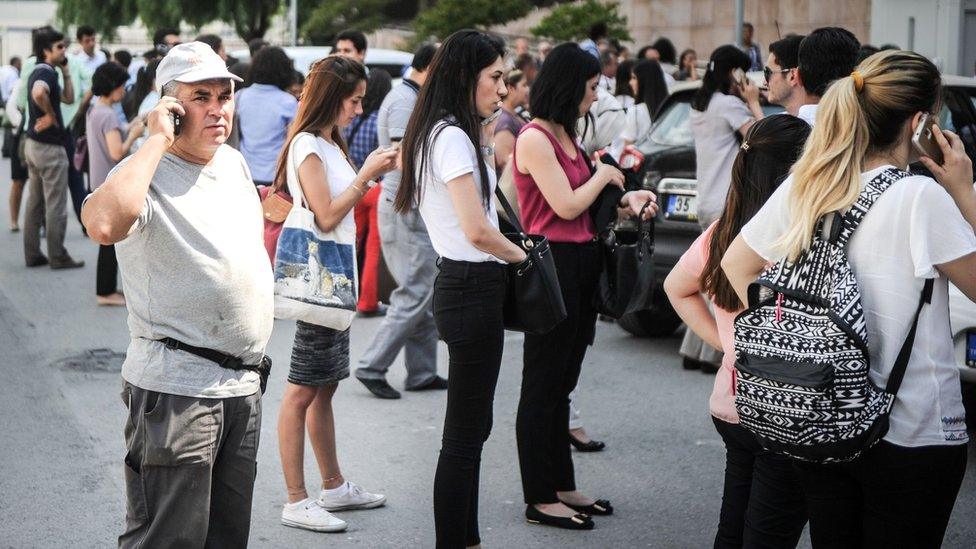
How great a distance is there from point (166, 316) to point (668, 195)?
5.05m

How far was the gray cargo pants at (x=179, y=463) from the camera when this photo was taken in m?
3.30

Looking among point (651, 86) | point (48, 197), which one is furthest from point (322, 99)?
point (48, 197)

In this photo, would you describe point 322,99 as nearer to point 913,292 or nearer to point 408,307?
Result: point 408,307

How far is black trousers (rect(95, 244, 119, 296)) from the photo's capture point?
30.9 feet

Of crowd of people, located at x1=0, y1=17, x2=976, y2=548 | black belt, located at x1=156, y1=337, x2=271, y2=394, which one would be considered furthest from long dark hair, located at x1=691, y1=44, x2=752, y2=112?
black belt, located at x1=156, y1=337, x2=271, y2=394

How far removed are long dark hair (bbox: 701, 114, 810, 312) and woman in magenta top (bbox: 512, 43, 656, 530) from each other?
1304 millimetres

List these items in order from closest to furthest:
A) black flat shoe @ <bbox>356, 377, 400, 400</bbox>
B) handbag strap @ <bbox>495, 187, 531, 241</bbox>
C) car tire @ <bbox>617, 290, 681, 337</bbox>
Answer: handbag strap @ <bbox>495, 187, 531, 241</bbox>, black flat shoe @ <bbox>356, 377, 400, 400</bbox>, car tire @ <bbox>617, 290, 681, 337</bbox>

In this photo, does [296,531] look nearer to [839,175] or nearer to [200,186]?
[200,186]

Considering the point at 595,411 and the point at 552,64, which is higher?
the point at 552,64

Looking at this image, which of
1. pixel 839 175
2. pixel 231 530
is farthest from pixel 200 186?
pixel 839 175

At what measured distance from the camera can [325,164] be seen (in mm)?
4852

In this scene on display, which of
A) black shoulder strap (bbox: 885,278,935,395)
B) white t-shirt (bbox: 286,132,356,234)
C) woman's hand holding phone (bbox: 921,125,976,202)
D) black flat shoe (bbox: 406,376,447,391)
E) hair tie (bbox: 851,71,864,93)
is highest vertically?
hair tie (bbox: 851,71,864,93)

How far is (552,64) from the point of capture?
4.92m

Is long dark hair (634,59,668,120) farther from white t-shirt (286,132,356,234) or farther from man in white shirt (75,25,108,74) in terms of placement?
man in white shirt (75,25,108,74)
